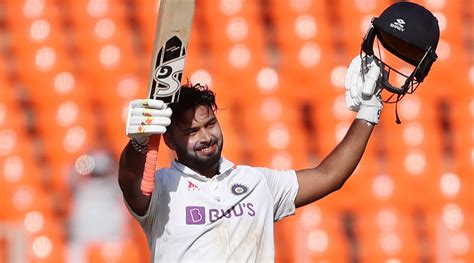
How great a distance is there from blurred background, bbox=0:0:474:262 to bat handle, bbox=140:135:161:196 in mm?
2381

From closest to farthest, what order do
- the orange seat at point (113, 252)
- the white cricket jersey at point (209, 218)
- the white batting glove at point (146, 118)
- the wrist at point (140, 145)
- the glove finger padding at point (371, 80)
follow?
the white batting glove at point (146, 118), the wrist at point (140, 145), the white cricket jersey at point (209, 218), the glove finger padding at point (371, 80), the orange seat at point (113, 252)

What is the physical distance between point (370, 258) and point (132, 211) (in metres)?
2.57

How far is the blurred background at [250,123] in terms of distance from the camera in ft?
17.6

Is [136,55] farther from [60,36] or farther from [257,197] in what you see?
[257,197]

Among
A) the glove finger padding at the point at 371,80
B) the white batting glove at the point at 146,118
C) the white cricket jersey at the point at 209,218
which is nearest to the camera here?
the white batting glove at the point at 146,118

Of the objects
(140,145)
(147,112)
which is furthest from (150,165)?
(147,112)

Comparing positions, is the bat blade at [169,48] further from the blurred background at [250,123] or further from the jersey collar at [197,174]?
the blurred background at [250,123]

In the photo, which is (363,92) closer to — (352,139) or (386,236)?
(352,139)

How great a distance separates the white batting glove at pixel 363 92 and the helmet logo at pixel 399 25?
123 mm

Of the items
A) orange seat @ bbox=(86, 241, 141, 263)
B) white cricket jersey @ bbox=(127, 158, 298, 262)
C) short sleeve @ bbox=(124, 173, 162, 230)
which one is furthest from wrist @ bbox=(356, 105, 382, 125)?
orange seat @ bbox=(86, 241, 141, 263)

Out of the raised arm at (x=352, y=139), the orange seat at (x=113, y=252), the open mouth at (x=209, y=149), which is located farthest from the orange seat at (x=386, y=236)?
the open mouth at (x=209, y=149)

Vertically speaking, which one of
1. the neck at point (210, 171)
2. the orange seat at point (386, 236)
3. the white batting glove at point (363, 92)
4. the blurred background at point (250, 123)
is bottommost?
the orange seat at point (386, 236)

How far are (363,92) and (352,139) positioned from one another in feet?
0.55

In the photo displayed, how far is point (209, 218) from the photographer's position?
3.04 metres
